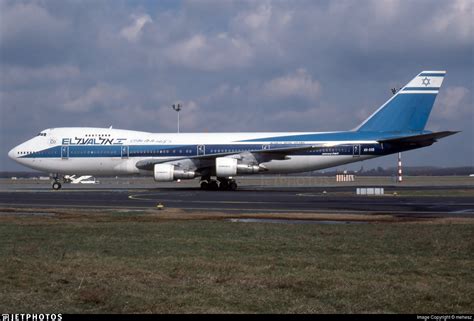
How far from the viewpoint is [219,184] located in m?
42.6

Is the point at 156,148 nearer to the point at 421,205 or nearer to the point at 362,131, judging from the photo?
the point at 362,131

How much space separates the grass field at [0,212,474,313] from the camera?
23.2 feet

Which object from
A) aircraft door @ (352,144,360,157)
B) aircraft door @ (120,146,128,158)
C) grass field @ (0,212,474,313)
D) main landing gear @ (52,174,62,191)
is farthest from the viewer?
main landing gear @ (52,174,62,191)

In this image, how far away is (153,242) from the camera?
12406 mm

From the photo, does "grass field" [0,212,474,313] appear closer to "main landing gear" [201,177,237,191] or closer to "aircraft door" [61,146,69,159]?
"main landing gear" [201,177,237,191]

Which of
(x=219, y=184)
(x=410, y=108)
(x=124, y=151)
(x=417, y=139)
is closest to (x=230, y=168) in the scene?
(x=219, y=184)

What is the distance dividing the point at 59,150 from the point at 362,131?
22.1m

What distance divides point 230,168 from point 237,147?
3.11 m

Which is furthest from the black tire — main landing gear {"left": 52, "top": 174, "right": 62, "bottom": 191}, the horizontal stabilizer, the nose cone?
the nose cone

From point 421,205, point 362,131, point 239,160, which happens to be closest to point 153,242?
point 421,205

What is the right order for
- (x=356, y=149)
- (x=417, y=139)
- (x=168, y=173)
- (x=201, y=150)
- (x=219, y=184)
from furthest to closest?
(x=219, y=184), (x=201, y=150), (x=356, y=149), (x=417, y=139), (x=168, y=173)

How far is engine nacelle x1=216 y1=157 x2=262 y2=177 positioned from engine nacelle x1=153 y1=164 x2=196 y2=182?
1.98 metres

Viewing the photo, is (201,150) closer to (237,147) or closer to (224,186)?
(237,147)

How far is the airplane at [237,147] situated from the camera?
40906 millimetres
